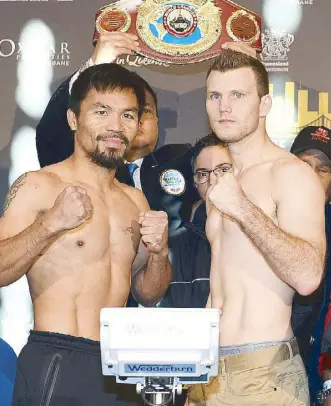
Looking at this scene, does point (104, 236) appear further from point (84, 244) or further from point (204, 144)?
point (204, 144)

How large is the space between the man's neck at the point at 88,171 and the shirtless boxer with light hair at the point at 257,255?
498 mm

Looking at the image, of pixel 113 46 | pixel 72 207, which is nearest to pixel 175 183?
pixel 113 46

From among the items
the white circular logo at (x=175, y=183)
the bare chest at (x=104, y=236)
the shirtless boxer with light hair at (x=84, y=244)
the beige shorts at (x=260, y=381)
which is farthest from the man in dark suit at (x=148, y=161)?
the beige shorts at (x=260, y=381)

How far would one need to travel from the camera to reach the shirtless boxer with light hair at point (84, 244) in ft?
8.98

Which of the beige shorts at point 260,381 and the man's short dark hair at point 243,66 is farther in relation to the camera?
the man's short dark hair at point 243,66

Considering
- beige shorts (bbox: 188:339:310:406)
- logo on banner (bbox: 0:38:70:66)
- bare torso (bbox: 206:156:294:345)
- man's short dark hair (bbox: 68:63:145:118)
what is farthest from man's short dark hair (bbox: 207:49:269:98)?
logo on banner (bbox: 0:38:70:66)

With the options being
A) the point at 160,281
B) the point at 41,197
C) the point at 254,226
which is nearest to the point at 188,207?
the point at 160,281

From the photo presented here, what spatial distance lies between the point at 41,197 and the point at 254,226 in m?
0.79

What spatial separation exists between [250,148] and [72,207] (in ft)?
2.16

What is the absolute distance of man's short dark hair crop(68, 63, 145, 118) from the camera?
10.4 ft

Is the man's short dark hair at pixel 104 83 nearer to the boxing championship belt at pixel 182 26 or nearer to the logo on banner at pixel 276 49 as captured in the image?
the boxing championship belt at pixel 182 26

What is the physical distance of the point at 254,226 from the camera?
2490 mm

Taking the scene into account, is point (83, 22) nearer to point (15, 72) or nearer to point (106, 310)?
point (15, 72)

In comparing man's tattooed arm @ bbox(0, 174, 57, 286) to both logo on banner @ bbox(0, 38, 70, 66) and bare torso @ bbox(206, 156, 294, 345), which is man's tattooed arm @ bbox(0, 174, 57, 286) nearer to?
bare torso @ bbox(206, 156, 294, 345)
